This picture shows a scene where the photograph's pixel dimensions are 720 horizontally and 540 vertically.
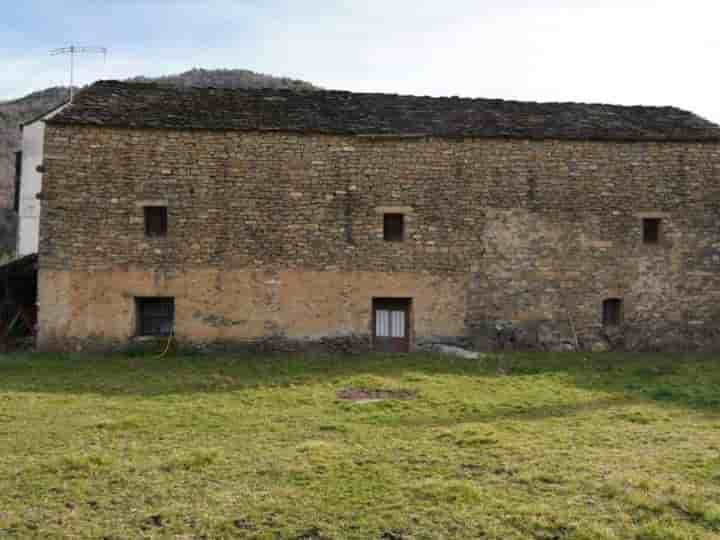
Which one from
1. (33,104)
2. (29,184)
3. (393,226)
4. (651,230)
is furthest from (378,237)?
(33,104)

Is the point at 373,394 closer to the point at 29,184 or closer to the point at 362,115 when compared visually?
the point at 362,115

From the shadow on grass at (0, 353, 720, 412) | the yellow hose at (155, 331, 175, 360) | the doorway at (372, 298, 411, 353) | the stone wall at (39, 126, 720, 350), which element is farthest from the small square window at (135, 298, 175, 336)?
the doorway at (372, 298, 411, 353)

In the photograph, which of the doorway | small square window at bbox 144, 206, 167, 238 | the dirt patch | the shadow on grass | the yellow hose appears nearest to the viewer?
the dirt patch

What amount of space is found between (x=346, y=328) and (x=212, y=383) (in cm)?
387

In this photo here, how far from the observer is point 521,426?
8508 millimetres

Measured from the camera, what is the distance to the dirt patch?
10070mm

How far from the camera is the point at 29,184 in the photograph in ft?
75.0

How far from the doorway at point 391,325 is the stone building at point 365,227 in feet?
0.15

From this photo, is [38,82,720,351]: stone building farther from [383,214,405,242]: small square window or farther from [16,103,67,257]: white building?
[16,103,67,257]: white building

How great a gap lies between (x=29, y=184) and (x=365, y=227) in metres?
15.0

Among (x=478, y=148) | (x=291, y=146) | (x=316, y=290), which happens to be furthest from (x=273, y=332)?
(x=478, y=148)

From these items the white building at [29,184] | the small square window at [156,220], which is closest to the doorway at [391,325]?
the small square window at [156,220]

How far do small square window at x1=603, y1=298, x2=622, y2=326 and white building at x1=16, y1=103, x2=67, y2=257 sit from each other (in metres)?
18.9

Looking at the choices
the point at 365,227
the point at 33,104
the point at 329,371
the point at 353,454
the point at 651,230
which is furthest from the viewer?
the point at 33,104
